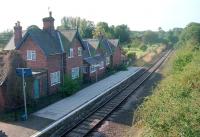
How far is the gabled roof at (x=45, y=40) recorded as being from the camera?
3203 cm

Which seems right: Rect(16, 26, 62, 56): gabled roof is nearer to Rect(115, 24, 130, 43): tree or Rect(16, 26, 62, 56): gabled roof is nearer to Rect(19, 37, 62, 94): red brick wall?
Rect(19, 37, 62, 94): red brick wall

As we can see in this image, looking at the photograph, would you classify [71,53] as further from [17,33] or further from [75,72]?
[17,33]

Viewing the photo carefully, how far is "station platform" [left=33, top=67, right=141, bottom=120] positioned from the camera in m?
25.8

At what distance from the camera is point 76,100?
30.7 metres


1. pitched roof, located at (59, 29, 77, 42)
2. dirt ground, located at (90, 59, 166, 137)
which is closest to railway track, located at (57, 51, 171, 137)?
dirt ground, located at (90, 59, 166, 137)

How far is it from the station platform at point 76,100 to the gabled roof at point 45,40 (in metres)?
5.17

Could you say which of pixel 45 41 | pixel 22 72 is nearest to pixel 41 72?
pixel 45 41

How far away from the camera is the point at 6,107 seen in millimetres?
25547

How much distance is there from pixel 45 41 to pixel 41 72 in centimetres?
409

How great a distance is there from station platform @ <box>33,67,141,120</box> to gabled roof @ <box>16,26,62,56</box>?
17.0 feet

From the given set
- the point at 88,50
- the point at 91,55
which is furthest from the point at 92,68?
the point at 88,50

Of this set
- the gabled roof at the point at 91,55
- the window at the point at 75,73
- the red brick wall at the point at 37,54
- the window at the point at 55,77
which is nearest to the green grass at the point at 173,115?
the red brick wall at the point at 37,54

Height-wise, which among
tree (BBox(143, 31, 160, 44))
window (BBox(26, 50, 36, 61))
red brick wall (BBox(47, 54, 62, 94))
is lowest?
red brick wall (BBox(47, 54, 62, 94))

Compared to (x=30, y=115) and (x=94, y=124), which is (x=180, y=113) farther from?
(x=30, y=115)
